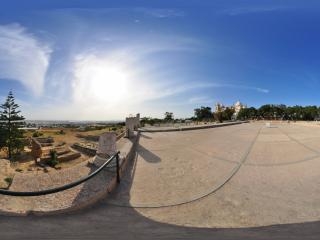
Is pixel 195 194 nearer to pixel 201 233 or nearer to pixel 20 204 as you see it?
pixel 201 233

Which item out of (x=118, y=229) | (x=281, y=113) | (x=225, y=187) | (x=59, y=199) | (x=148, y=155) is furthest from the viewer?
(x=281, y=113)

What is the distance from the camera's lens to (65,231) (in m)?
4.10

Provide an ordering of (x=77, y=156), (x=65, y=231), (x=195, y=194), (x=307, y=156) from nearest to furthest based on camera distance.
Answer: (x=65, y=231), (x=195, y=194), (x=307, y=156), (x=77, y=156)

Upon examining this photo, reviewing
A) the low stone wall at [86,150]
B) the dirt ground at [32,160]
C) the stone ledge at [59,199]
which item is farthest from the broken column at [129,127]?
the stone ledge at [59,199]

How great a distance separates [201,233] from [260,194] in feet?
7.22

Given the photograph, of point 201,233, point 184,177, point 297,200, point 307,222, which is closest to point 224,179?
point 184,177

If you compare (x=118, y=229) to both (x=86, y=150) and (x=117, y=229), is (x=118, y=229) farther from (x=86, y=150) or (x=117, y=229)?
(x=86, y=150)

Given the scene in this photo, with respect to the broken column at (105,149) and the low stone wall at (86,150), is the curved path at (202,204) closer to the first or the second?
the broken column at (105,149)

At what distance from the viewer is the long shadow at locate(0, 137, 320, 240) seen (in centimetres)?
398

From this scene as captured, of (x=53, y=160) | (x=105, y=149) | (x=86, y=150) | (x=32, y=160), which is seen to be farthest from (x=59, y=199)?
(x=32, y=160)

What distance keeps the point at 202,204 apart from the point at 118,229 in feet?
5.95

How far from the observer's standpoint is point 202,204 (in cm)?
545

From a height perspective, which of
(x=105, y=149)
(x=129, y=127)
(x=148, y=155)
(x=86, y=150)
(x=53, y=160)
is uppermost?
(x=129, y=127)

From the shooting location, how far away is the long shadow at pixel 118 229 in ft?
13.1
